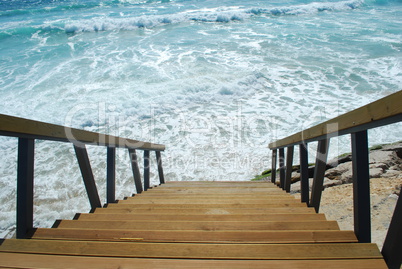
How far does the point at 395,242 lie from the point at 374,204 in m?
2.40

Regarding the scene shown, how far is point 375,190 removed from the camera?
387 cm

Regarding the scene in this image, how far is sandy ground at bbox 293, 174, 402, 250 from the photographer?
3.06m

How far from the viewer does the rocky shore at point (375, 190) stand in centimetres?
321

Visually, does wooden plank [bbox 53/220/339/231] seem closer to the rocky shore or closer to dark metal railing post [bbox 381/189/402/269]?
dark metal railing post [bbox 381/189/402/269]

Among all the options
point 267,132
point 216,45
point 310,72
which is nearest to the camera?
point 267,132

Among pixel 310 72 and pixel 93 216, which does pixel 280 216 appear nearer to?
pixel 93 216

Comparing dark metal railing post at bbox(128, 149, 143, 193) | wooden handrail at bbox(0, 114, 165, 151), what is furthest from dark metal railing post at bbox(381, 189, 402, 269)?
dark metal railing post at bbox(128, 149, 143, 193)

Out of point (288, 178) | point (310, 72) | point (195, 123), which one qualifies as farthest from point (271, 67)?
point (288, 178)

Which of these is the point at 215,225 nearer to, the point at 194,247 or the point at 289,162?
the point at 194,247

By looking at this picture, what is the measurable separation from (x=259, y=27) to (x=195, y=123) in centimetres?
1486

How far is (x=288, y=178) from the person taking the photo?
4.02 meters

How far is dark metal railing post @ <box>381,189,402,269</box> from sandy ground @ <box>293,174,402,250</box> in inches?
61.4

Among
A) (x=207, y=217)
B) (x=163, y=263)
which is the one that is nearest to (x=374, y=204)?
(x=207, y=217)

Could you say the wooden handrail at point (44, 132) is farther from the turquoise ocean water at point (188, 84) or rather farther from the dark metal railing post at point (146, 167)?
the turquoise ocean water at point (188, 84)
